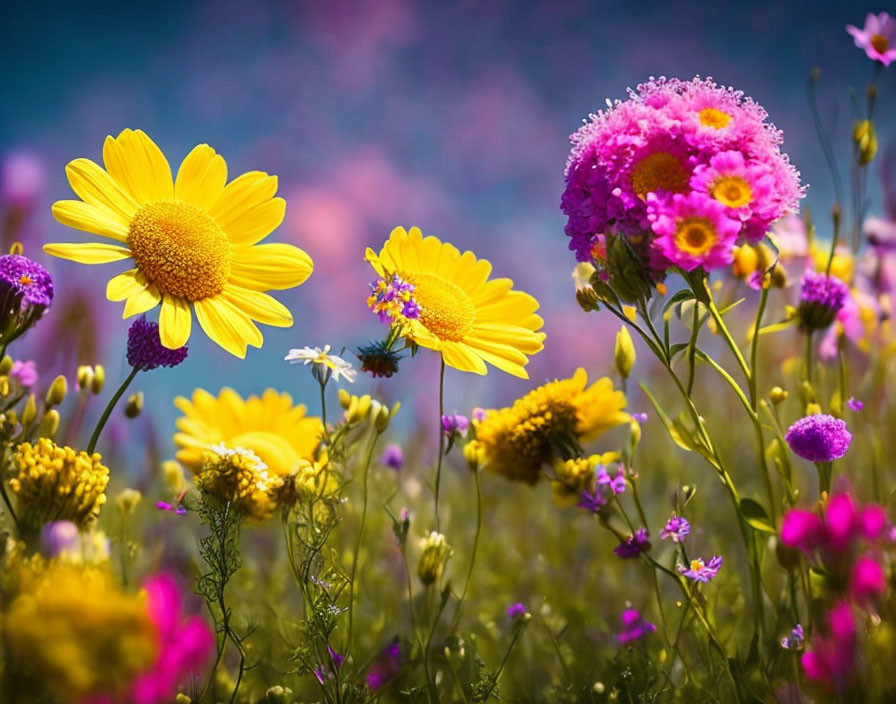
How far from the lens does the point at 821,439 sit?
2.73 feet

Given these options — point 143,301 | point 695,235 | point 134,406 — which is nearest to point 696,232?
point 695,235

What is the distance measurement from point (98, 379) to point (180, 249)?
21 centimetres

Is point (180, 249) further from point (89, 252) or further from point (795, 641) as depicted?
point (795, 641)

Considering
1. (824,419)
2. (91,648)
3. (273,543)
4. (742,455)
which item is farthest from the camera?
(742,455)

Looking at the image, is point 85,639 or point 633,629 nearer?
point 85,639

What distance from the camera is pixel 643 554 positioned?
92 cm

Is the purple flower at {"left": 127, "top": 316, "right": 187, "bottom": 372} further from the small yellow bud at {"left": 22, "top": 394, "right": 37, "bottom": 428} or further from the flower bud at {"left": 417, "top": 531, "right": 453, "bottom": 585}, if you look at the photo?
the flower bud at {"left": 417, "top": 531, "right": 453, "bottom": 585}

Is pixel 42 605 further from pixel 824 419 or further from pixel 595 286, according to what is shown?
pixel 824 419

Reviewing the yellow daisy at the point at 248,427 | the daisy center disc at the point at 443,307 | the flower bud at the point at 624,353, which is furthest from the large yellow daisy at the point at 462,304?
the yellow daisy at the point at 248,427

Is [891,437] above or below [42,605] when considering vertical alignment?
above

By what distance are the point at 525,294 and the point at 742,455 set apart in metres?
1.19

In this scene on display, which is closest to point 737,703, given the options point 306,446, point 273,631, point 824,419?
point 824,419

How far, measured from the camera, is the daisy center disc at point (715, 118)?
88cm

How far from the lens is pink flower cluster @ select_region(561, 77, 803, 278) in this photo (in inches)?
31.0
